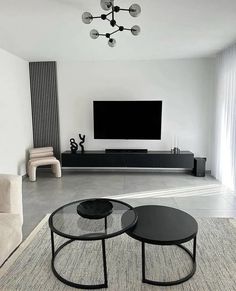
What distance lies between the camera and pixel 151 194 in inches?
158

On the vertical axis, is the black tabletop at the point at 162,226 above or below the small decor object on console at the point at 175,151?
below

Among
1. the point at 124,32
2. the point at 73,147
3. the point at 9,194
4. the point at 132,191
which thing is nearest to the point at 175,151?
the point at 132,191

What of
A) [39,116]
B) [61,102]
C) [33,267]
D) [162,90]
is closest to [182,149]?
[162,90]

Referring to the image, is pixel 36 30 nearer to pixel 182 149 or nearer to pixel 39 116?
pixel 39 116

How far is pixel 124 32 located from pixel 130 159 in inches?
102

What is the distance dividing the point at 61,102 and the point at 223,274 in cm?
459

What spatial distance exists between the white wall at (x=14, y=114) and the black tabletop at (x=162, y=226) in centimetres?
308

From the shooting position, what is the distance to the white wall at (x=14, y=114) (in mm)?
4312

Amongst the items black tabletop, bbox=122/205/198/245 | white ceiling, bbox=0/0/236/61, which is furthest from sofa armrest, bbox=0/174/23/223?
white ceiling, bbox=0/0/236/61

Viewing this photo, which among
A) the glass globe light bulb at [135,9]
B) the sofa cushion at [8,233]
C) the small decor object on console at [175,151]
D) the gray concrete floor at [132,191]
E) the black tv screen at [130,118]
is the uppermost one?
the glass globe light bulb at [135,9]

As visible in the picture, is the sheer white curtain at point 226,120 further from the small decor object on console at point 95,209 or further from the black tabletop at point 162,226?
the small decor object on console at point 95,209

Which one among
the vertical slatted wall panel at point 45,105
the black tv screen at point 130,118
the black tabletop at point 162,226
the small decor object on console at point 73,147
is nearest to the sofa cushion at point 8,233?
the black tabletop at point 162,226

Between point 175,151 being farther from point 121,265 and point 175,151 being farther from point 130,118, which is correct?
point 121,265

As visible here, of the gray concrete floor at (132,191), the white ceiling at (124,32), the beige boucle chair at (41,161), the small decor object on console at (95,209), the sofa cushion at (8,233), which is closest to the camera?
the sofa cushion at (8,233)
